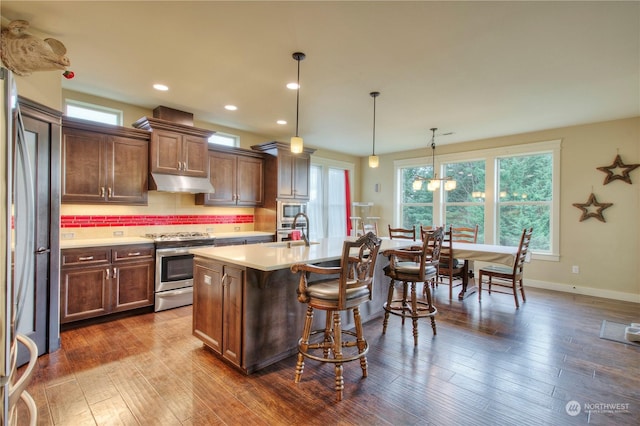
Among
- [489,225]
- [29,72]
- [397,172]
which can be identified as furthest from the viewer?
[397,172]

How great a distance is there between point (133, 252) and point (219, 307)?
1.79m

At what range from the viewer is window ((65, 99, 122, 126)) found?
3.77 m

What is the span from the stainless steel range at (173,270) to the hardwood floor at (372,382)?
1.84 ft

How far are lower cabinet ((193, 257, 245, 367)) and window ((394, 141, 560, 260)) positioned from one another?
16.7 ft

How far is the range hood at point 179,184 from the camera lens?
13.2 ft

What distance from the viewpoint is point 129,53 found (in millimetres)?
2793

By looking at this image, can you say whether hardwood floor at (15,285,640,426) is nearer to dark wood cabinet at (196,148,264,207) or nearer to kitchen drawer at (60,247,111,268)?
kitchen drawer at (60,247,111,268)

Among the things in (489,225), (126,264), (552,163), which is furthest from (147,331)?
(552,163)

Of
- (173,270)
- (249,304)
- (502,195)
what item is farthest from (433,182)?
(173,270)

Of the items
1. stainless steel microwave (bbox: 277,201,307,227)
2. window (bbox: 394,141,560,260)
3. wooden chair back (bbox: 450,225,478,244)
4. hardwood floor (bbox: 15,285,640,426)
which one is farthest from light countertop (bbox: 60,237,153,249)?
window (bbox: 394,141,560,260)

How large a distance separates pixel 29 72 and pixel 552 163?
21.8ft

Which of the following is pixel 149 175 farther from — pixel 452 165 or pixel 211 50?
pixel 452 165

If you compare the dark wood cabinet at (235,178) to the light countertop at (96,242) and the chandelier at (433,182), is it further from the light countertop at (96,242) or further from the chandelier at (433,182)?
the chandelier at (433,182)

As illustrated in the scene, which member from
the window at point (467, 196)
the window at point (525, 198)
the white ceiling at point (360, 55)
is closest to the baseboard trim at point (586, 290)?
the window at point (525, 198)
